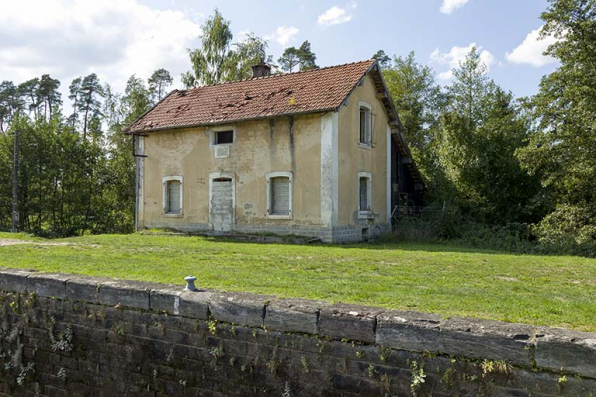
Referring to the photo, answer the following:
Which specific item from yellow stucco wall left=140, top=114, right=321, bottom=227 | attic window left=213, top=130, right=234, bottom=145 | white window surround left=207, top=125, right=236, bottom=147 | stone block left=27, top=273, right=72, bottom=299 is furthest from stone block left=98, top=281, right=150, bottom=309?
attic window left=213, top=130, right=234, bottom=145

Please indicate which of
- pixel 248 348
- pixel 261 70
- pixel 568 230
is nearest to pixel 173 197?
pixel 261 70

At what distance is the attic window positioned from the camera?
18316mm

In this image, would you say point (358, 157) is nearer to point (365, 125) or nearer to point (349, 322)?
point (365, 125)

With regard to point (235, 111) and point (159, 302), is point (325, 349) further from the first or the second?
point (235, 111)

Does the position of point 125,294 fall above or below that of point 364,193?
below

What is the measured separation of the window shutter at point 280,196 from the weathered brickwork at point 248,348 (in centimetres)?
1079

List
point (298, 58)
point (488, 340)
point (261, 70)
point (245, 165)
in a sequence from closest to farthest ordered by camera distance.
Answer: point (488, 340) < point (245, 165) < point (261, 70) < point (298, 58)

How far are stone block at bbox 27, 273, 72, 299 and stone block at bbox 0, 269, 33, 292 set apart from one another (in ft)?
0.46

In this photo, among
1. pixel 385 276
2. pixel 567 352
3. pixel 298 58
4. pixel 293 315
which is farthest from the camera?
pixel 298 58

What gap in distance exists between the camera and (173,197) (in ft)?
65.3

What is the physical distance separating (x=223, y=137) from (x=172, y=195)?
356 cm

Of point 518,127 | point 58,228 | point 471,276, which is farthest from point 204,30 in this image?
point 471,276

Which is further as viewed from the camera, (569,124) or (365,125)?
(365,125)

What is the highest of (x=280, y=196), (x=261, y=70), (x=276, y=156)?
(x=261, y=70)
